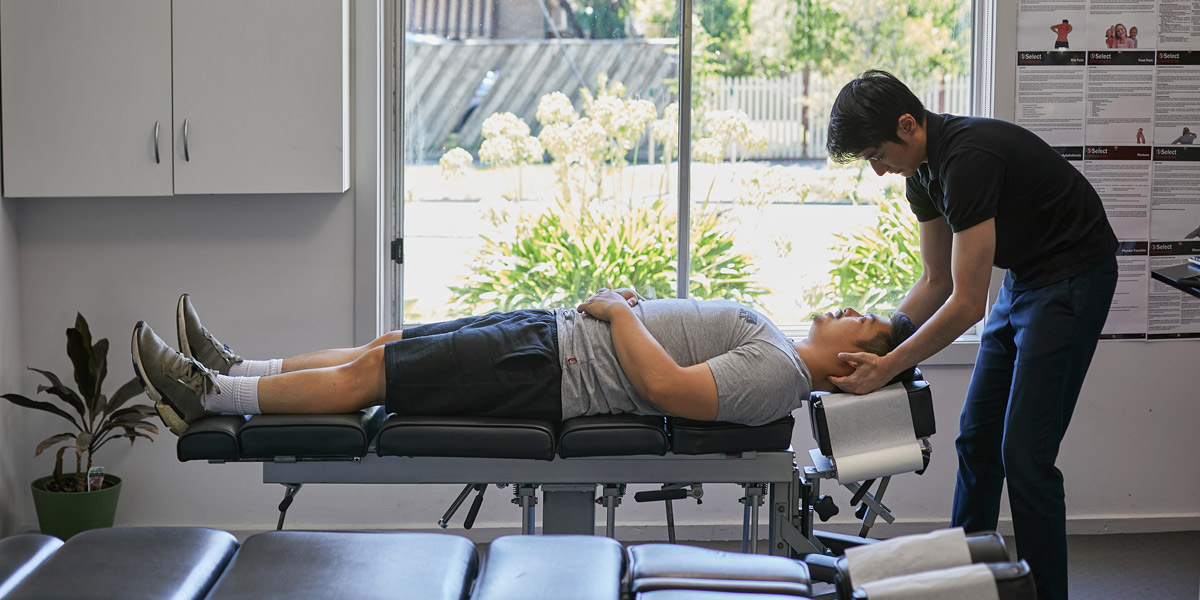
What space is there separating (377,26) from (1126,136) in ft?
7.33

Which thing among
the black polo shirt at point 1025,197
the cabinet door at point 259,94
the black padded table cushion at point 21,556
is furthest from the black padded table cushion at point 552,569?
the cabinet door at point 259,94

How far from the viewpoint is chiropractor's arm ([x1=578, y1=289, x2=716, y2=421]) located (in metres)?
2.01

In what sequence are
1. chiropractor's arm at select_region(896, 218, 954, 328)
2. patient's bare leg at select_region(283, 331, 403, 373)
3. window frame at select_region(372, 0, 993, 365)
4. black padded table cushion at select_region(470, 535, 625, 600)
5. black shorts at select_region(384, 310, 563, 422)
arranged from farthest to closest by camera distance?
window frame at select_region(372, 0, 993, 365)
chiropractor's arm at select_region(896, 218, 954, 328)
patient's bare leg at select_region(283, 331, 403, 373)
black shorts at select_region(384, 310, 563, 422)
black padded table cushion at select_region(470, 535, 625, 600)

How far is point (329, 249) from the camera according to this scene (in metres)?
3.05

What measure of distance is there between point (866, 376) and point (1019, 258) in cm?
47

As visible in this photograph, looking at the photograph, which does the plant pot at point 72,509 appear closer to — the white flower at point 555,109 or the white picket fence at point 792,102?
the white flower at point 555,109

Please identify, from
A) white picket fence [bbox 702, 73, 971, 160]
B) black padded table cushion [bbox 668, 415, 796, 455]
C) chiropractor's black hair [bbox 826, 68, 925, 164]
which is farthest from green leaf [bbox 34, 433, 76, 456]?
chiropractor's black hair [bbox 826, 68, 925, 164]

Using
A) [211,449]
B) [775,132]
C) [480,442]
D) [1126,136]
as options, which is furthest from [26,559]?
[1126,136]

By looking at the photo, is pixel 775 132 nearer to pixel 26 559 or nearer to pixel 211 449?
pixel 211 449

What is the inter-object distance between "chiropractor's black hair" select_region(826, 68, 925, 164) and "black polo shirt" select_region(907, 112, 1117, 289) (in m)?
0.10

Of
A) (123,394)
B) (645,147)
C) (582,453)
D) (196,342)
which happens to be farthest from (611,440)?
(123,394)

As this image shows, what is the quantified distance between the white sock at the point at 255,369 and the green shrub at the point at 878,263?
5.66 feet

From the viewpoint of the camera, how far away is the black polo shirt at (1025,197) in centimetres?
214

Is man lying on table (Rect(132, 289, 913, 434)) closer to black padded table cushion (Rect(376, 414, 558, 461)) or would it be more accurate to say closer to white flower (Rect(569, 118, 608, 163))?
black padded table cushion (Rect(376, 414, 558, 461))
